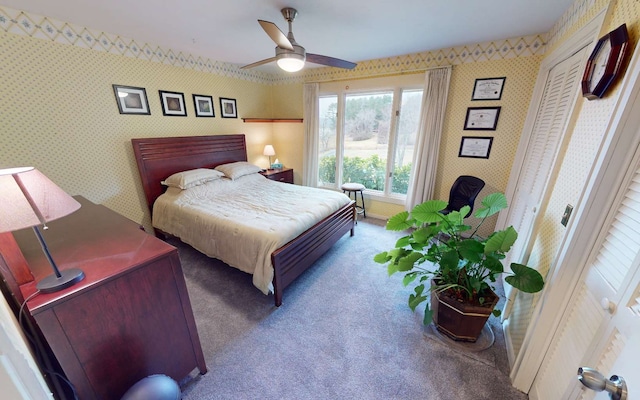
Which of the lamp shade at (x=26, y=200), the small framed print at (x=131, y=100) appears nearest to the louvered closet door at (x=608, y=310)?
the lamp shade at (x=26, y=200)

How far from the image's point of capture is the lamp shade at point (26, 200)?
769 mm

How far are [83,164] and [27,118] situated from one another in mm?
532

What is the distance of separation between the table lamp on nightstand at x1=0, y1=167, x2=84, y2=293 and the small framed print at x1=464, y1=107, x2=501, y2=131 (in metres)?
3.66

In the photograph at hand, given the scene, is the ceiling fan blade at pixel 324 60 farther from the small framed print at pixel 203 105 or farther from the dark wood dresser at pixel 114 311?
the small framed print at pixel 203 105

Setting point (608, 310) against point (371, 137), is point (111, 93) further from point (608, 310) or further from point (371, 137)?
point (608, 310)

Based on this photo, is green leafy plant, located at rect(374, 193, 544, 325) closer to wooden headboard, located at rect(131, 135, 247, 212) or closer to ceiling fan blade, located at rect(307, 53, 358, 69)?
ceiling fan blade, located at rect(307, 53, 358, 69)

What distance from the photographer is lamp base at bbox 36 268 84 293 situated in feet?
3.04

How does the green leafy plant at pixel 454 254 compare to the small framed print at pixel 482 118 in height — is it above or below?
below

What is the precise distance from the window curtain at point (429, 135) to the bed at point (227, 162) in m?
1.05

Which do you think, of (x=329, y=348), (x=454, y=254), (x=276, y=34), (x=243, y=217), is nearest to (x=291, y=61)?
(x=276, y=34)

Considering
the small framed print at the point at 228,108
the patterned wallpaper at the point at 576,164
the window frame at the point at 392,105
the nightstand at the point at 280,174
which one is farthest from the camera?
the nightstand at the point at 280,174

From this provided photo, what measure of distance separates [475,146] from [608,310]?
2530 millimetres

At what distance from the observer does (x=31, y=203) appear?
0.82m

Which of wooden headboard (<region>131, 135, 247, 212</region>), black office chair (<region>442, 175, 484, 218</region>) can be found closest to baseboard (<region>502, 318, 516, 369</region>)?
black office chair (<region>442, 175, 484, 218</region>)
